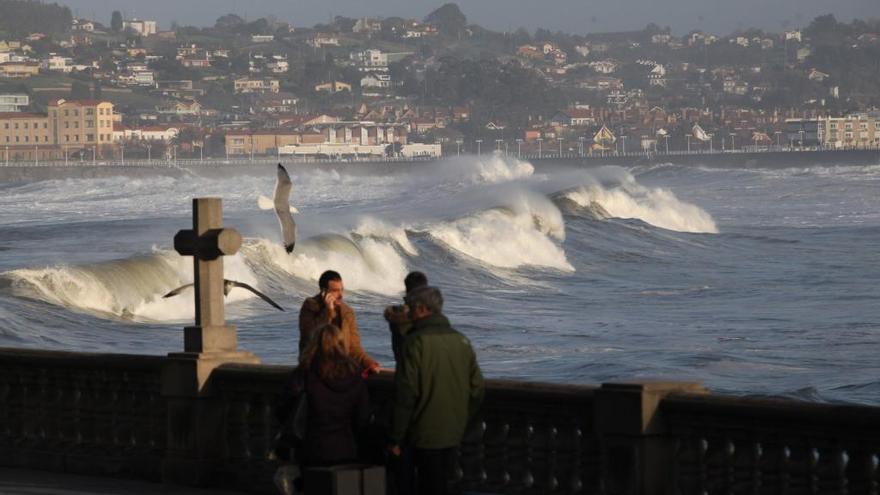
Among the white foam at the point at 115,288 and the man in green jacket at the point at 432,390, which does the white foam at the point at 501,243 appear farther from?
the man in green jacket at the point at 432,390

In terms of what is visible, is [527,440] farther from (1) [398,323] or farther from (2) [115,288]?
(2) [115,288]

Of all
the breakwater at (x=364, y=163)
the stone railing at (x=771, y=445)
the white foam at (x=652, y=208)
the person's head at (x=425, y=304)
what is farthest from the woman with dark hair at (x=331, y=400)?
the breakwater at (x=364, y=163)

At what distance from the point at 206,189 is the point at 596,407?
118125 mm

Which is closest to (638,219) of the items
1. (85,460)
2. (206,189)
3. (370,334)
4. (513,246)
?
(513,246)

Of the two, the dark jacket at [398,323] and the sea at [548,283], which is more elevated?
the dark jacket at [398,323]

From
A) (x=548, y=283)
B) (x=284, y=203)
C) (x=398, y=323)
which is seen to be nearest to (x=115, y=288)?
(x=548, y=283)

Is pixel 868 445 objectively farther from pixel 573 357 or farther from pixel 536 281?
pixel 536 281

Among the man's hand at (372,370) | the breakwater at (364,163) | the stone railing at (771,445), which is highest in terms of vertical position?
the man's hand at (372,370)

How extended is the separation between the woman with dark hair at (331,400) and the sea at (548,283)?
10.0ft

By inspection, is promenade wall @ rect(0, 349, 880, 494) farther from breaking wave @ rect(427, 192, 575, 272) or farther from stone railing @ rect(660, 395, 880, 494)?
breaking wave @ rect(427, 192, 575, 272)

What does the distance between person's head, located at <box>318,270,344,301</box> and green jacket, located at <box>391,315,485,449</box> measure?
1339mm

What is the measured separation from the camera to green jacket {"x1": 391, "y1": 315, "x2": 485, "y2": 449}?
26.2ft

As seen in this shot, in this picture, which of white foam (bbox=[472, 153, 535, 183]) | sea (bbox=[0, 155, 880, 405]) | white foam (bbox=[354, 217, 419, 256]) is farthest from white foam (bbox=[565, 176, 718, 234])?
white foam (bbox=[472, 153, 535, 183])

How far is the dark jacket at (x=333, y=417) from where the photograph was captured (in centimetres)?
802
